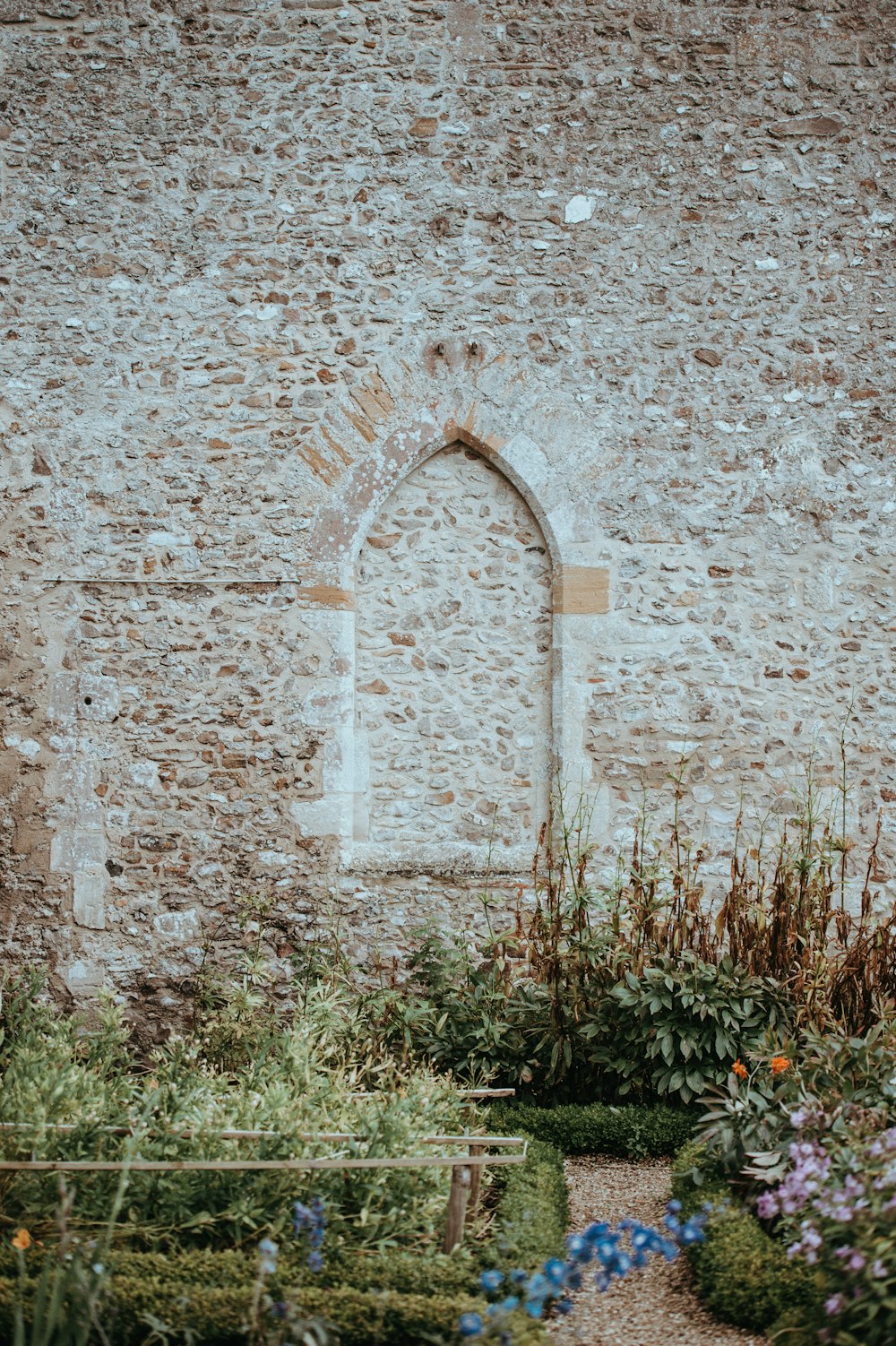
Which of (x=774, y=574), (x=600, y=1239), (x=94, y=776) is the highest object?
(x=774, y=574)

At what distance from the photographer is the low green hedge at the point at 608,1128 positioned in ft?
13.9

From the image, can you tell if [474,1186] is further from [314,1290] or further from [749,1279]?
[749,1279]

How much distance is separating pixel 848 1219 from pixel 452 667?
3640 millimetres

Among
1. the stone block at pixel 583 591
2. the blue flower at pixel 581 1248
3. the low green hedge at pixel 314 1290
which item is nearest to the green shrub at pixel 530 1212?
the low green hedge at pixel 314 1290

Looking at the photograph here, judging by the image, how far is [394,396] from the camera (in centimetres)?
580

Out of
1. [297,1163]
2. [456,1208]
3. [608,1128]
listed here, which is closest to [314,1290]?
[297,1163]

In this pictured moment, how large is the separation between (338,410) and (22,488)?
5.39 ft

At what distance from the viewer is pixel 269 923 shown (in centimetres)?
566

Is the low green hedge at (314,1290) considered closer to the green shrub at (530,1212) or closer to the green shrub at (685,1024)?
the green shrub at (530,1212)

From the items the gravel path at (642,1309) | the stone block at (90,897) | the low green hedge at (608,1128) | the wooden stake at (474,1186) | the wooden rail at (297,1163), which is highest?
the stone block at (90,897)

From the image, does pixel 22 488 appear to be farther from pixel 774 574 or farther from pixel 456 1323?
pixel 456 1323

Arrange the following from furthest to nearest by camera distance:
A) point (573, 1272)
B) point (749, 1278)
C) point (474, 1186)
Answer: point (474, 1186)
point (749, 1278)
point (573, 1272)

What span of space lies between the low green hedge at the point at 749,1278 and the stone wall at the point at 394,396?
260 cm

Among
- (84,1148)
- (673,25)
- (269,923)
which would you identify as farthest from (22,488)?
(673,25)
